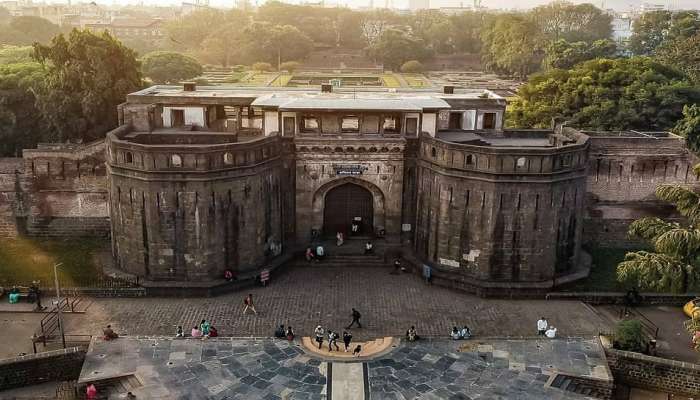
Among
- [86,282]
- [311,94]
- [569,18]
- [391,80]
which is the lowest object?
[86,282]

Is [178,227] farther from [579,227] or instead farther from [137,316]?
[579,227]

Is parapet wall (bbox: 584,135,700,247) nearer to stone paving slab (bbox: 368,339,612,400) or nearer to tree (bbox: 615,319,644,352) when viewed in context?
tree (bbox: 615,319,644,352)

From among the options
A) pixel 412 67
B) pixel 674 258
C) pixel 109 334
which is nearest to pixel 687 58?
pixel 412 67

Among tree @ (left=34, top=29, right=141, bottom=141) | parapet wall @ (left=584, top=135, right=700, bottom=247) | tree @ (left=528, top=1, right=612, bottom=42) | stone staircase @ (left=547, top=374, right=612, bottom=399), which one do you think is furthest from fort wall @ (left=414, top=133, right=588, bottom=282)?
tree @ (left=528, top=1, right=612, bottom=42)

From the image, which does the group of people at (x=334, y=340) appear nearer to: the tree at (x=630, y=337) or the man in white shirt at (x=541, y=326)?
the man in white shirt at (x=541, y=326)

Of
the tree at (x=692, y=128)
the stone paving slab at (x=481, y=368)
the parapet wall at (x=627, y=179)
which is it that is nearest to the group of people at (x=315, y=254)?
the stone paving slab at (x=481, y=368)

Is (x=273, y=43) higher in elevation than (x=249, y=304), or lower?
higher

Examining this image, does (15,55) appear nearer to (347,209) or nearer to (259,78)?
(259,78)
